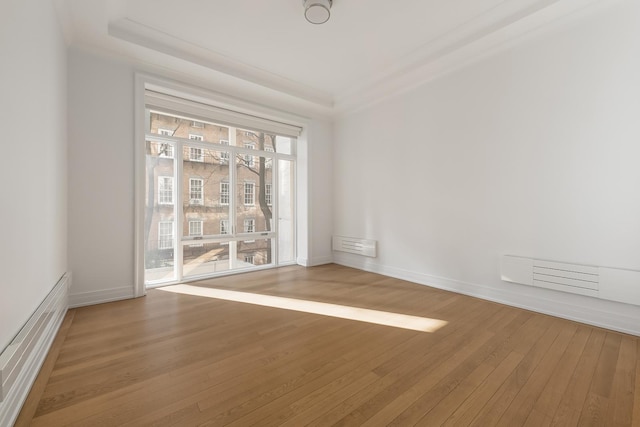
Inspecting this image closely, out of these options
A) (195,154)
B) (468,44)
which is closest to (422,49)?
(468,44)

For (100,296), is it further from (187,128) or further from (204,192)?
(187,128)

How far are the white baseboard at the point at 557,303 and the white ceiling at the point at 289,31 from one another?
2.88 meters

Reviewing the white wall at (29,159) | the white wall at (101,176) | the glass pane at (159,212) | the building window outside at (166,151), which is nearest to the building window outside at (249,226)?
the glass pane at (159,212)

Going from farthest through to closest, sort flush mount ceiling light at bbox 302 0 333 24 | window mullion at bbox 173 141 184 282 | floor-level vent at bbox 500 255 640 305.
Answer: window mullion at bbox 173 141 184 282 → flush mount ceiling light at bbox 302 0 333 24 → floor-level vent at bbox 500 255 640 305

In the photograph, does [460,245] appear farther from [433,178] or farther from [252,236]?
[252,236]

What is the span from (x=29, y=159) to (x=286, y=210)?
12.5 feet

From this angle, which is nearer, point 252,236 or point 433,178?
point 433,178

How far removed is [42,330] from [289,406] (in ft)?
6.48

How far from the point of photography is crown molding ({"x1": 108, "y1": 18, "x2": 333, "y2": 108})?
10.0ft

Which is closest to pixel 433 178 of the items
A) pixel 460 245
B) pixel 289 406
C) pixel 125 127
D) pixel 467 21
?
pixel 460 245

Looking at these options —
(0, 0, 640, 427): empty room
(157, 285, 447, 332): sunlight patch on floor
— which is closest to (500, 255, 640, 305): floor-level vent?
(0, 0, 640, 427): empty room

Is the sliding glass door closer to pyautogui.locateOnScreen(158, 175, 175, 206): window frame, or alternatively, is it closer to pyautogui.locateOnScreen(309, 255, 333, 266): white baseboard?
pyautogui.locateOnScreen(158, 175, 175, 206): window frame

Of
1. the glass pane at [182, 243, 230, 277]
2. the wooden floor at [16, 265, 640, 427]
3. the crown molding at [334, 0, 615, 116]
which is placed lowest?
the wooden floor at [16, 265, 640, 427]

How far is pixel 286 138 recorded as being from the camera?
5.42 meters
